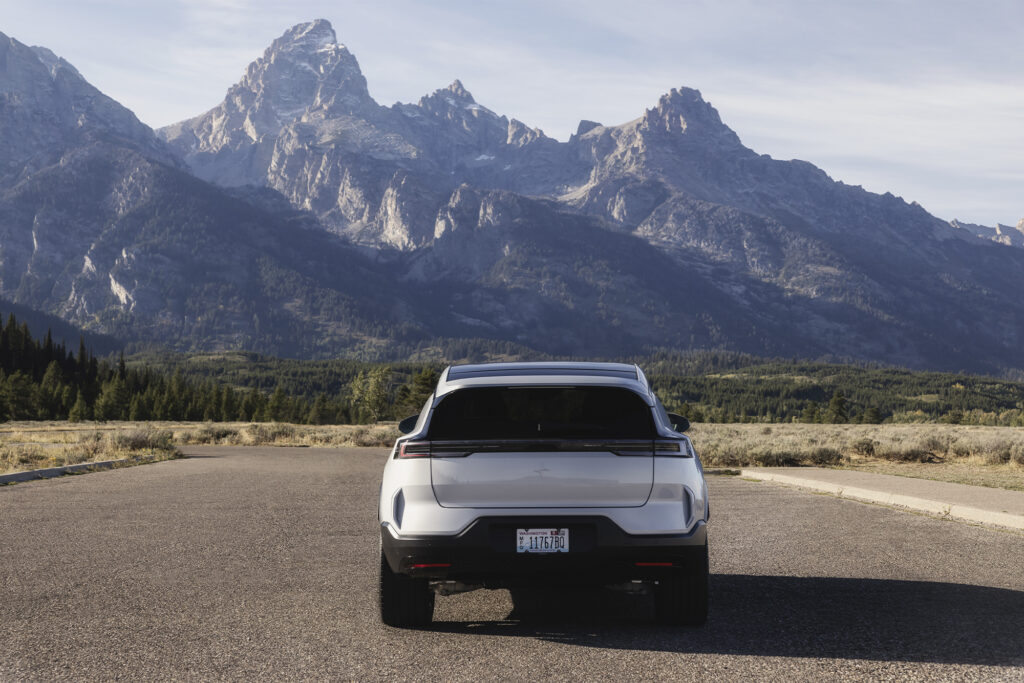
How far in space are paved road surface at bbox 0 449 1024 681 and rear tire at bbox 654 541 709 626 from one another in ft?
0.54

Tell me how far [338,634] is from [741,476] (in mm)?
19546

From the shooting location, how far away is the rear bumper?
23.7 feet

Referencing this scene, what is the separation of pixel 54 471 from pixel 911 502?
18584 millimetres

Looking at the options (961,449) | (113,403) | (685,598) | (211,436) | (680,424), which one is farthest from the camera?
(113,403)

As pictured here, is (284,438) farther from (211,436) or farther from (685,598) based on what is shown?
(685,598)

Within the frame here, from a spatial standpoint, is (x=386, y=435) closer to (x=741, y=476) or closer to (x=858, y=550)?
(x=741, y=476)

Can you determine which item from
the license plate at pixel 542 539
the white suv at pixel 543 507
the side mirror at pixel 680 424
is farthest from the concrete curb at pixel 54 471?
the license plate at pixel 542 539

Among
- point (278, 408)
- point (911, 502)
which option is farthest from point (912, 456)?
point (278, 408)

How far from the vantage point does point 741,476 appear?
2572cm

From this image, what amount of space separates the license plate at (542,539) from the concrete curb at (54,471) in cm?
1690

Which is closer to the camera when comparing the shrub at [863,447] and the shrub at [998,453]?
the shrub at [998,453]

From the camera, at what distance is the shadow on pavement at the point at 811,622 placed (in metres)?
7.24

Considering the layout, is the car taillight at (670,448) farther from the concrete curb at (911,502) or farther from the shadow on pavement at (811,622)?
the concrete curb at (911,502)

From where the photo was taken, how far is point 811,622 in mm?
8094
